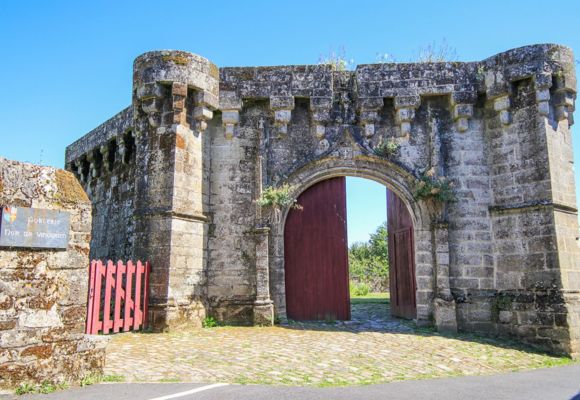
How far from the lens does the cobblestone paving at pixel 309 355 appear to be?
214 inches

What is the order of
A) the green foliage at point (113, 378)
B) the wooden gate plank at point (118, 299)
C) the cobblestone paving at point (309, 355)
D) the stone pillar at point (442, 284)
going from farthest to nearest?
the stone pillar at point (442, 284) < the wooden gate plank at point (118, 299) < the cobblestone paving at point (309, 355) < the green foliage at point (113, 378)

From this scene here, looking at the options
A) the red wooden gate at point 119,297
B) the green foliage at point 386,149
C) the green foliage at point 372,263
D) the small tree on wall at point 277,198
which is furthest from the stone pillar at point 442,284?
the green foliage at point 372,263

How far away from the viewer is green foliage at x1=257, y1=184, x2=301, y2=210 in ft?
29.5

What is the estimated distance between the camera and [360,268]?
2200 centimetres

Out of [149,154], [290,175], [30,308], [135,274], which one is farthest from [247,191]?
[30,308]

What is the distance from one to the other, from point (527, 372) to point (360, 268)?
616 inches

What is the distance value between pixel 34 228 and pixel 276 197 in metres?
4.78

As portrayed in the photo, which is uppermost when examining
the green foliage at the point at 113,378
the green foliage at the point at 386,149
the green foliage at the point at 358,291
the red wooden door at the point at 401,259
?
the green foliage at the point at 386,149

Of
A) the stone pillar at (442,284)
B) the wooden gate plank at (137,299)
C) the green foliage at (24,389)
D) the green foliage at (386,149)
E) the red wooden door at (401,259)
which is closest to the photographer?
the green foliage at (24,389)

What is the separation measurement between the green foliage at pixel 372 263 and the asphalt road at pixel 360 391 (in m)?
14.5

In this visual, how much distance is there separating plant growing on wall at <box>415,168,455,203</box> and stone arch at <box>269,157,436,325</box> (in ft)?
0.64

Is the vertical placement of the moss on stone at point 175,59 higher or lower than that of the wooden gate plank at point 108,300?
higher

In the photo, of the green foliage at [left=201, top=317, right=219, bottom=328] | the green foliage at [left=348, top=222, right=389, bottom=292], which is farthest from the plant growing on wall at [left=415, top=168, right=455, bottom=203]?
the green foliage at [left=348, top=222, right=389, bottom=292]

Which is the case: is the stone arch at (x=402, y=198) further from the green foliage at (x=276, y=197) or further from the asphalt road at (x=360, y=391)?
the asphalt road at (x=360, y=391)
